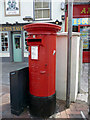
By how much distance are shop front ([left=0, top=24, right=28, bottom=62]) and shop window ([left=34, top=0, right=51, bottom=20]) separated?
72.8 inches

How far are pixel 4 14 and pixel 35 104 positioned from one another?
29.6 feet

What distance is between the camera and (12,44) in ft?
33.1

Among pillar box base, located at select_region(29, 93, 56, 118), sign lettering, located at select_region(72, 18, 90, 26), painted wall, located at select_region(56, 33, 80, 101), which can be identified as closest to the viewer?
pillar box base, located at select_region(29, 93, 56, 118)

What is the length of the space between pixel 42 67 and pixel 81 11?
7912mm

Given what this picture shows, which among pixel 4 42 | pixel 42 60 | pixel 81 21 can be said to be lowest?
pixel 42 60

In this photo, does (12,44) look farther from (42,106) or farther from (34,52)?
(42,106)

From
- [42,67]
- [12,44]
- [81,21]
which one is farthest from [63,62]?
[12,44]

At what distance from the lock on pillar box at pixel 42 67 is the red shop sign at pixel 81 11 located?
285 inches

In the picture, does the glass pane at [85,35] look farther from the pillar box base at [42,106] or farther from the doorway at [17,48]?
the pillar box base at [42,106]

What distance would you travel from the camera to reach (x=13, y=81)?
9.06 ft

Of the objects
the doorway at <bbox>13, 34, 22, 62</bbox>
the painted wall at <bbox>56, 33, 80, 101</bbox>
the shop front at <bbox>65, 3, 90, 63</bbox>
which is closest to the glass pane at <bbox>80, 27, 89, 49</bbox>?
the shop front at <bbox>65, 3, 90, 63</bbox>

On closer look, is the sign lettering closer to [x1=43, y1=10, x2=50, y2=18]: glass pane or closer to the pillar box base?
[x1=43, y1=10, x2=50, y2=18]: glass pane

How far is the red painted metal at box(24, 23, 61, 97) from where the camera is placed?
2503mm

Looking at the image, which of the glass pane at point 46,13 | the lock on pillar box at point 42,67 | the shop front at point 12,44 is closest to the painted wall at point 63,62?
the lock on pillar box at point 42,67
